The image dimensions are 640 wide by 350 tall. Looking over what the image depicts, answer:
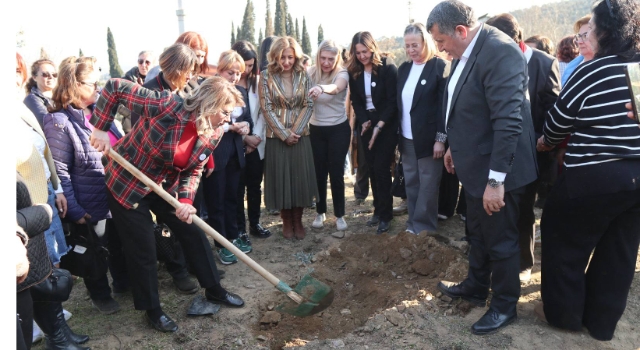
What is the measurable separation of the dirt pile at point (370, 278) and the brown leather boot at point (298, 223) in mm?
479

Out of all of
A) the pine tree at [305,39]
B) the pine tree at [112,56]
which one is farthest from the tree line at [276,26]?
the pine tree at [112,56]

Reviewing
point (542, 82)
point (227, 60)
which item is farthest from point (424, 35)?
point (227, 60)

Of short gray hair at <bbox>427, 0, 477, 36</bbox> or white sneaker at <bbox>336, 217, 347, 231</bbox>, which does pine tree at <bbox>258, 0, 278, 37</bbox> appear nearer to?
white sneaker at <bbox>336, 217, 347, 231</bbox>

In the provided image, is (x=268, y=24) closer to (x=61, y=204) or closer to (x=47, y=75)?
(x=47, y=75)

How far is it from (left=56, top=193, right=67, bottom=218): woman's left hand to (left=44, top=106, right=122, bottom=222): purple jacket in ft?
0.15

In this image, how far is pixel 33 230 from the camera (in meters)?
2.47

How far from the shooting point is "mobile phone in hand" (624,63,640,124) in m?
2.69

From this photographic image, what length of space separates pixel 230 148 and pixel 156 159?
4.98 ft

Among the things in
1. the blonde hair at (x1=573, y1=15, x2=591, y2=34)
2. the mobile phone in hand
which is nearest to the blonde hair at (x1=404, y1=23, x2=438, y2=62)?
the blonde hair at (x1=573, y1=15, x2=591, y2=34)

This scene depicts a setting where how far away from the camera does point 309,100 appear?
5.36 meters

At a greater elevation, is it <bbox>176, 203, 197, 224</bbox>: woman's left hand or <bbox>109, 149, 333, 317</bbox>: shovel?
<bbox>176, 203, 197, 224</bbox>: woman's left hand

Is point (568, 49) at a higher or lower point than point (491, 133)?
higher

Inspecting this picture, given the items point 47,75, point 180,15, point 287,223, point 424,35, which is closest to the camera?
point 47,75

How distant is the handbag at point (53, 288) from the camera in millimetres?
2988
